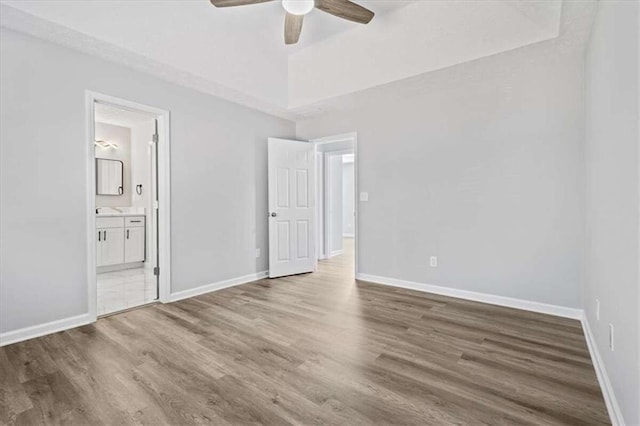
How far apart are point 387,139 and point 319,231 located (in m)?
2.66

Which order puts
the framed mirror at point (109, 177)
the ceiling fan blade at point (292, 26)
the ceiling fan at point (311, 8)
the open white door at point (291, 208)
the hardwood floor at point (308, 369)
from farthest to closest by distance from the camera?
the framed mirror at point (109, 177)
the open white door at point (291, 208)
the ceiling fan blade at point (292, 26)
the ceiling fan at point (311, 8)
the hardwood floor at point (308, 369)

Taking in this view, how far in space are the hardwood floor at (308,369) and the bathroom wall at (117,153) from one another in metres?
3.28

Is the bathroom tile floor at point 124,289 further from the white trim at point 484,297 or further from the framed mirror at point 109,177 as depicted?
the white trim at point 484,297

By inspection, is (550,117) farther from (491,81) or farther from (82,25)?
(82,25)

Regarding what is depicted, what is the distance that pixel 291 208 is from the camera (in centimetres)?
473

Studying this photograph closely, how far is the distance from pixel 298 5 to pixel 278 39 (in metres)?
1.59

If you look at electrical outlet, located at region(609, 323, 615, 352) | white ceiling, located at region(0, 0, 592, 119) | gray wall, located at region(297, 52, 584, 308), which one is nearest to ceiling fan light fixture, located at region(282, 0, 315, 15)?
white ceiling, located at region(0, 0, 592, 119)

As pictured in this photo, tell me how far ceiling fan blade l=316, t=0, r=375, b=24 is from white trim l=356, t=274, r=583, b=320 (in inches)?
118

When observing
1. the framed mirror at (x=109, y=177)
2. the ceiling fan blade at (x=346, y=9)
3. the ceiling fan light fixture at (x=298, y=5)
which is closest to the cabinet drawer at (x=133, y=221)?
the framed mirror at (x=109, y=177)

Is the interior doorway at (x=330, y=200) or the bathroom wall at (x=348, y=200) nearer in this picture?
the interior doorway at (x=330, y=200)

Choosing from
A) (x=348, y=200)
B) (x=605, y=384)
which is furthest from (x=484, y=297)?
(x=348, y=200)

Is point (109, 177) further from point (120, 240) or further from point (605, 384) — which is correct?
point (605, 384)

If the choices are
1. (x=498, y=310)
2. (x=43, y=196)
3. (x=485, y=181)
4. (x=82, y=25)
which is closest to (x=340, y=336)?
(x=498, y=310)

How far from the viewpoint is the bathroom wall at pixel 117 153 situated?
5.41m
